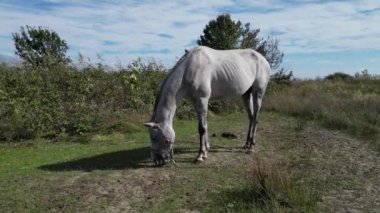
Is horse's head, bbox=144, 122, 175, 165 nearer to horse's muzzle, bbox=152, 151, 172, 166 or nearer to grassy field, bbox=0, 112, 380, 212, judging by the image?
horse's muzzle, bbox=152, 151, 172, 166

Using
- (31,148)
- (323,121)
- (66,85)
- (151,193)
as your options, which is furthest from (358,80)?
(151,193)

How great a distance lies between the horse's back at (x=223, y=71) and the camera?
8646mm

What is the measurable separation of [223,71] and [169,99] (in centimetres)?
148

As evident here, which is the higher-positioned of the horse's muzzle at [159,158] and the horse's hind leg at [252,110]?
the horse's hind leg at [252,110]

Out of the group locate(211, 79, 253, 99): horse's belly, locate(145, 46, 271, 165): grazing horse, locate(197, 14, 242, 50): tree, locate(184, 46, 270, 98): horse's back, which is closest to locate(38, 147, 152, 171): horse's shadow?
locate(145, 46, 271, 165): grazing horse

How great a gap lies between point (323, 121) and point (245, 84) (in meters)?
5.24

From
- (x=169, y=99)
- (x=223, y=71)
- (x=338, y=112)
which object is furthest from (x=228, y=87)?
(x=338, y=112)

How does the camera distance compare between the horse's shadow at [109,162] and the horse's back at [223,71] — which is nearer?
the horse's shadow at [109,162]

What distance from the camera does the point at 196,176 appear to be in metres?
7.57

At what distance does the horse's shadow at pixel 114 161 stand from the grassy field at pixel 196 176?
0.02m

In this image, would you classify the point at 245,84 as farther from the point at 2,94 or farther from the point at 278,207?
the point at 2,94

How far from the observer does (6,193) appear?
6727mm

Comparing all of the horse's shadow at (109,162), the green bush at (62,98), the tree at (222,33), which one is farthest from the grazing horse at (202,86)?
the tree at (222,33)

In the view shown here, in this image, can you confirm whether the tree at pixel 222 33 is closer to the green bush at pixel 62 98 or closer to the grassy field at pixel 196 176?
the green bush at pixel 62 98
